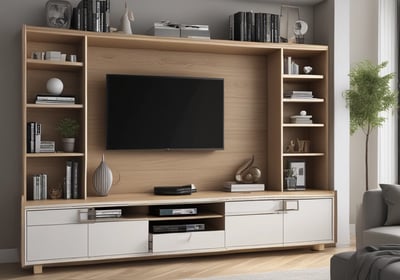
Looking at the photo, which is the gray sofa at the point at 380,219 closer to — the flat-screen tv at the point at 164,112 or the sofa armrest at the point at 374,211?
the sofa armrest at the point at 374,211

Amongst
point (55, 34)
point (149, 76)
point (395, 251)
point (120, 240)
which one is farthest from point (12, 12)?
point (395, 251)

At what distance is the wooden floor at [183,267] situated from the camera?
467 cm

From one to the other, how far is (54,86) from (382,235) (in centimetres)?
293

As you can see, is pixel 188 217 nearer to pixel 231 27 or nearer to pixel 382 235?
pixel 382 235

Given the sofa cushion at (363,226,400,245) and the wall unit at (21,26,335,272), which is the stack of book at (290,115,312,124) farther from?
the sofa cushion at (363,226,400,245)

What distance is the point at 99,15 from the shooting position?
5098 mm

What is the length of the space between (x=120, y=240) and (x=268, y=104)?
209cm

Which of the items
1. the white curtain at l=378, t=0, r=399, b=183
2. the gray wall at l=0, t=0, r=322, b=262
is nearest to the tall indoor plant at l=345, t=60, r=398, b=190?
the white curtain at l=378, t=0, r=399, b=183

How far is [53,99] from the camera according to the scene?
4969 millimetres

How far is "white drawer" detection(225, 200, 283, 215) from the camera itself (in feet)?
17.3

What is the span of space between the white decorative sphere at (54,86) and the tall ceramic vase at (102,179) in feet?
2.43

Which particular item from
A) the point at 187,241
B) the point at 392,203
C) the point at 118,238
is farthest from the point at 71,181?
the point at 392,203

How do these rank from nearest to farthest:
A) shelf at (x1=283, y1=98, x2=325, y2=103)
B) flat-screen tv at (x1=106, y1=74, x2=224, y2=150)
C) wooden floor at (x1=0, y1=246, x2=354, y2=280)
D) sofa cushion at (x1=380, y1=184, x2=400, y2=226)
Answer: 1. sofa cushion at (x1=380, y1=184, x2=400, y2=226)
2. wooden floor at (x1=0, y1=246, x2=354, y2=280)
3. flat-screen tv at (x1=106, y1=74, x2=224, y2=150)
4. shelf at (x1=283, y1=98, x2=325, y2=103)

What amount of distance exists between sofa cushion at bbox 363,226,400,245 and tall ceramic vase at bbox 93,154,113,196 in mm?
2195
